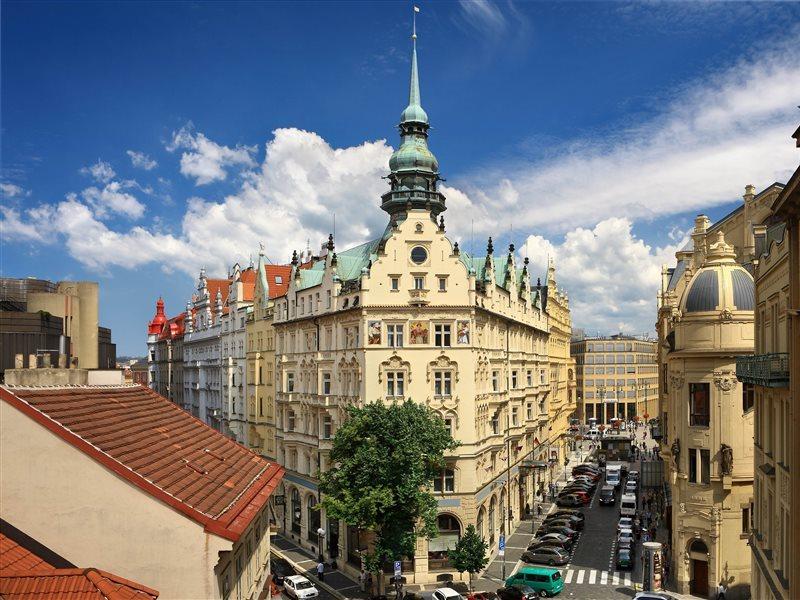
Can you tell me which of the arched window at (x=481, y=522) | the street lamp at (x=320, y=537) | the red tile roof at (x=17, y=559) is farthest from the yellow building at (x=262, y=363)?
the red tile roof at (x=17, y=559)

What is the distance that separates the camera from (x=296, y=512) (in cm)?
6209

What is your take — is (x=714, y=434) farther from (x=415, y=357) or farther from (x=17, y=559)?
(x=17, y=559)

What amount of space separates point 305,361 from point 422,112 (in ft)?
83.3

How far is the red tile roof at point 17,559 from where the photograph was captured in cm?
1555

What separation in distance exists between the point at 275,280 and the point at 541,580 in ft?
143

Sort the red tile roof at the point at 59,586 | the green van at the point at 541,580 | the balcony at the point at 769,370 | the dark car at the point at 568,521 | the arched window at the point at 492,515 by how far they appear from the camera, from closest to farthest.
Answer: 1. the red tile roof at the point at 59,586
2. the balcony at the point at 769,370
3. the green van at the point at 541,580
4. the arched window at the point at 492,515
5. the dark car at the point at 568,521

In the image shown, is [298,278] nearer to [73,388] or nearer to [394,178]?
[394,178]

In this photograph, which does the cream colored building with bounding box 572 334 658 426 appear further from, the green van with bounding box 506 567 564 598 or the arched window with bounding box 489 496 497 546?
the green van with bounding box 506 567 564 598

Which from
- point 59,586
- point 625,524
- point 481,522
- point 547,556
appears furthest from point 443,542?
point 59,586

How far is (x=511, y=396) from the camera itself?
6438 cm

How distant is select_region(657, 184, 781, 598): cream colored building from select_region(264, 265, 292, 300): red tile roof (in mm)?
42075

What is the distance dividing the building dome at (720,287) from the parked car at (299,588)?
29.7 m

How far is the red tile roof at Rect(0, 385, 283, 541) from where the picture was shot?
17312 mm

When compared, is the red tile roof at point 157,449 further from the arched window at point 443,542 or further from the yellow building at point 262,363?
the yellow building at point 262,363
